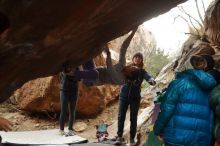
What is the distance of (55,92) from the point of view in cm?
1412

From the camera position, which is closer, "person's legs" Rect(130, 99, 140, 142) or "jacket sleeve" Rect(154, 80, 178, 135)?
"jacket sleeve" Rect(154, 80, 178, 135)

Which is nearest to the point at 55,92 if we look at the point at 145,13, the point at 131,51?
the point at 145,13

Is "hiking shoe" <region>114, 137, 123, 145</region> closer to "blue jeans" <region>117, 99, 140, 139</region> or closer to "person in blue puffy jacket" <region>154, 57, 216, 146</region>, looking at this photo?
"blue jeans" <region>117, 99, 140, 139</region>

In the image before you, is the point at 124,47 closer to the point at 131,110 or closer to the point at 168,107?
the point at 131,110

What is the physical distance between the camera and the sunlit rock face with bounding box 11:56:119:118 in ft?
46.3

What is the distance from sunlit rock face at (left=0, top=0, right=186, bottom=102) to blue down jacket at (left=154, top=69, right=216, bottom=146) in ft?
4.01

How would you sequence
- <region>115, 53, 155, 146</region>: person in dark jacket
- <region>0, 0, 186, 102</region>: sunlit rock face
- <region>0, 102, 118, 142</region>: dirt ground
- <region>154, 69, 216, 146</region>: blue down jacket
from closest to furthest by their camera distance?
1. <region>0, 0, 186, 102</region>: sunlit rock face
2. <region>154, 69, 216, 146</region>: blue down jacket
3. <region>115, 53, 155, 146</region>: person in dark jacket
4. <region>0, 102, 118, 142</region>: dirt ground

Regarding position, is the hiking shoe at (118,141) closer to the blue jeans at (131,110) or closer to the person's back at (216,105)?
the blue jeans at (131,110)

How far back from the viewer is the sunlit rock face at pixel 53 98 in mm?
14125

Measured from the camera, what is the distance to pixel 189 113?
5.24 meters

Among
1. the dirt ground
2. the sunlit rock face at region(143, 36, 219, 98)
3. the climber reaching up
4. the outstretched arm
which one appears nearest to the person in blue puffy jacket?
the outstretched arm

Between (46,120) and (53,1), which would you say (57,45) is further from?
(46,120)

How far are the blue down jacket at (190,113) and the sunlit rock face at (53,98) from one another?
8.70m

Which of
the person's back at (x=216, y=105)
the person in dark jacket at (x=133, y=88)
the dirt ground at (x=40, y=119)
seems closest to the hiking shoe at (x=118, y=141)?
the person in dark jacket at (x=133, y=88)
